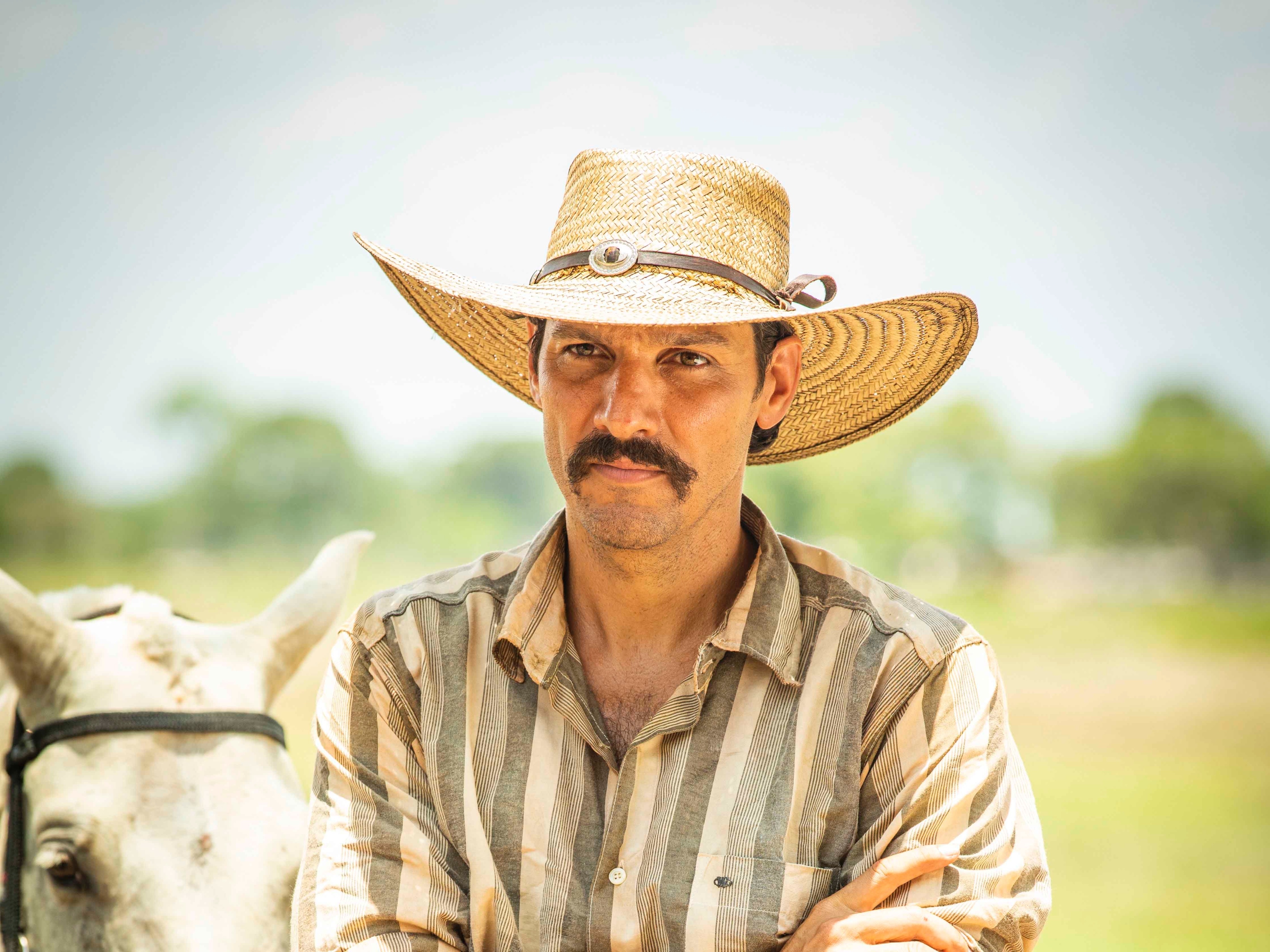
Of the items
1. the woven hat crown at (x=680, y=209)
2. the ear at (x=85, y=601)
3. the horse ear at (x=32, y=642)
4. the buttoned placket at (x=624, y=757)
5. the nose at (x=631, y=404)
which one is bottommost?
the buttoned placket at (x=624, y=757)

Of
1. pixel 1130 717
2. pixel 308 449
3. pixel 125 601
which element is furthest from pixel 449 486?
pixel 125 601

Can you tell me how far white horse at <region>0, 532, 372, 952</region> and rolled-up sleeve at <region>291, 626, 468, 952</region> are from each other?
0.38 m

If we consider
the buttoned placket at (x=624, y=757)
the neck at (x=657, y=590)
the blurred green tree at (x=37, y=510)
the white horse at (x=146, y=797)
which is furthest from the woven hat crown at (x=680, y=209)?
the blurred green tree at (x=37, y=510)

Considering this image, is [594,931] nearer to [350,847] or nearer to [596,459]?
[350,847]

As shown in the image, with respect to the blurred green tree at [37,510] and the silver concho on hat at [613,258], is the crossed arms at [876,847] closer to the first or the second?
the silver concho on hat at [613,258]

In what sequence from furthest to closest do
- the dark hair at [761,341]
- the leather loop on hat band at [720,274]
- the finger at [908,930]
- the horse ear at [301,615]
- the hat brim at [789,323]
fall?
the horse ear at [301,615]
the dark hair at [761,341]
the leather loop on hat band at [720,274]
the hat brim at [789,323]
the finger at [908,930]

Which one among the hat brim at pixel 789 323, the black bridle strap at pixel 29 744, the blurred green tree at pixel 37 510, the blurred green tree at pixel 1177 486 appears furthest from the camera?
the blurred green tree at pixel 1177 486

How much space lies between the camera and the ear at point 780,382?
6.80 feet

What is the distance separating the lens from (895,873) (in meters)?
1.60

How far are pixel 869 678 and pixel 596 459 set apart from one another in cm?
62

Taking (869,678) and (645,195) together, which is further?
(645,195)

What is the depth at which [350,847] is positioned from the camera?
173cm

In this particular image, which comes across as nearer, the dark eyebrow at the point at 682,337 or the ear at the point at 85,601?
the dark eyebrow at the point at 682,337

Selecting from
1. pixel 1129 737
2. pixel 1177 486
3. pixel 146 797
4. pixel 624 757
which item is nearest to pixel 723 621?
pixel 624 757
